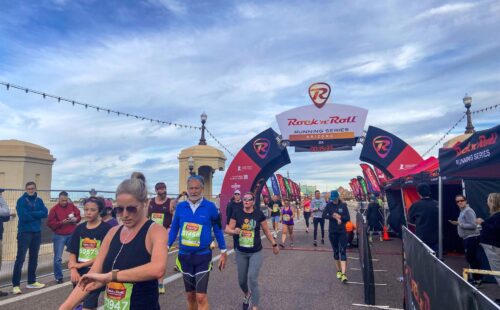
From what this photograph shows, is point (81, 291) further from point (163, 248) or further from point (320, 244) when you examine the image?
point (320, 244)

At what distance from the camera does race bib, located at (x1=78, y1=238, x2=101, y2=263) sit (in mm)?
4441

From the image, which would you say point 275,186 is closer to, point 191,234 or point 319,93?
point 319,93

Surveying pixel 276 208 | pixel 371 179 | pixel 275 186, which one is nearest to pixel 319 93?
pixel 276 208

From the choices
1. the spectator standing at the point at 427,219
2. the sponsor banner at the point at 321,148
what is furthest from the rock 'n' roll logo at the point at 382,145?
the spectator standing at the point at 427,219

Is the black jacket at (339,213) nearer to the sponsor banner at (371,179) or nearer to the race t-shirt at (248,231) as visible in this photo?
the race t-shirt at (248,231)

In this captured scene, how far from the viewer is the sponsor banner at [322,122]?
15.2 meters

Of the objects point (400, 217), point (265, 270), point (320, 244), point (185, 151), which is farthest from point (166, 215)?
point (185, 151)

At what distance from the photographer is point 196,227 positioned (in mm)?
4832

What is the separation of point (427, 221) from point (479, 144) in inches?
94.3

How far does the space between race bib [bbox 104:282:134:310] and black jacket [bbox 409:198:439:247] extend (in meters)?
6.34

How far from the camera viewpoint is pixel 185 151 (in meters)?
23.1

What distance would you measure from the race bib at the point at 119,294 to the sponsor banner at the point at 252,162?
45.0ft

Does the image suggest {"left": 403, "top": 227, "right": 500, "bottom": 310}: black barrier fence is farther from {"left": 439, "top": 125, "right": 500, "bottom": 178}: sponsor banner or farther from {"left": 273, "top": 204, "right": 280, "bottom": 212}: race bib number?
{"left": 273, "top": 204, "right": 280, "bottom": 212}: race bib number

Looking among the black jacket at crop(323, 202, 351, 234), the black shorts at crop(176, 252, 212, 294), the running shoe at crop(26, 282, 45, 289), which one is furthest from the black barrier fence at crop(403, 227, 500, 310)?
the running shoe at crop(26, 282, 45, 289)
